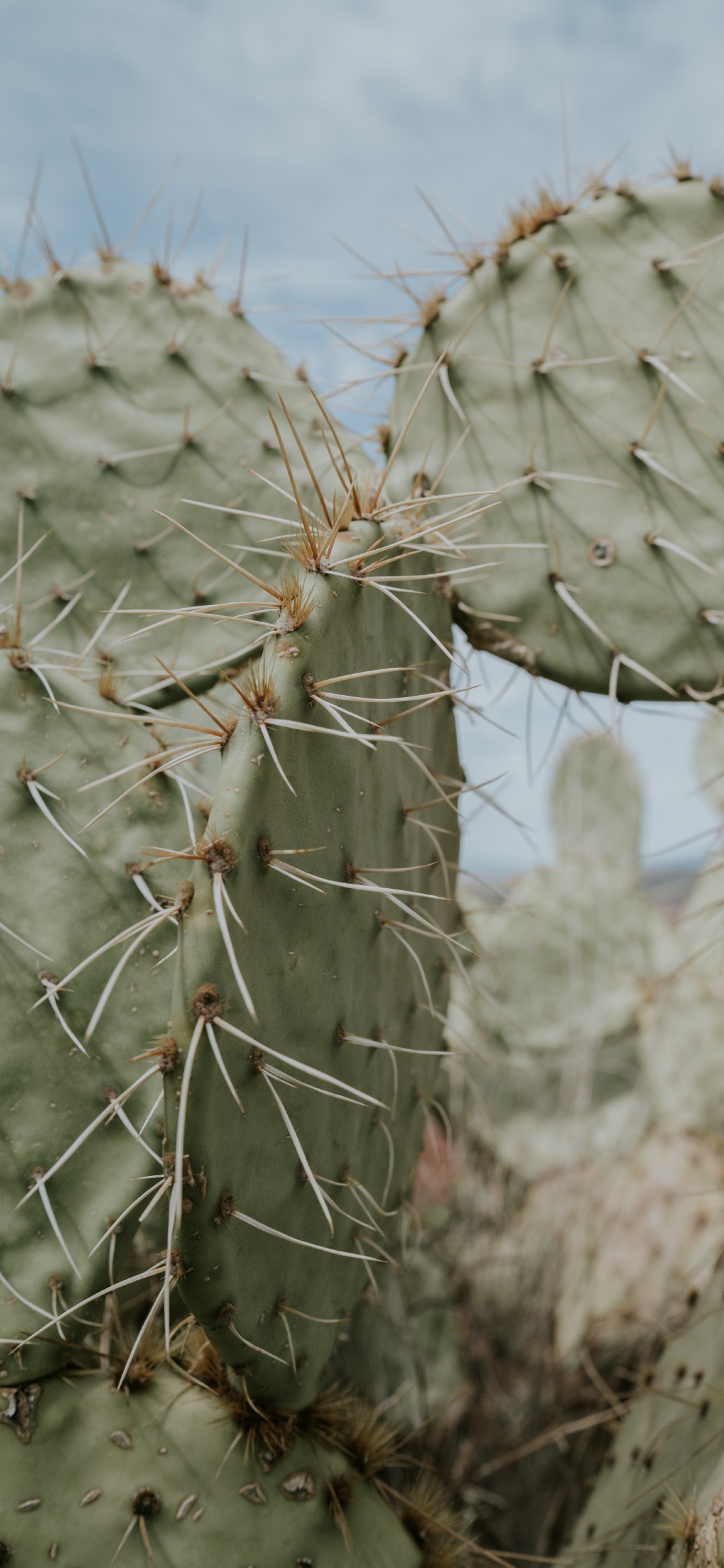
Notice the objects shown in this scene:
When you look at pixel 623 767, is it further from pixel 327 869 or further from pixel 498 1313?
pixel 327 869

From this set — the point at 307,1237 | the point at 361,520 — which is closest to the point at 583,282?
the point at 361,520

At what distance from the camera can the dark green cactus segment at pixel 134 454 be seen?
1253 mm

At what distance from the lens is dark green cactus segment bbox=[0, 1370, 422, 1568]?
2.63ft

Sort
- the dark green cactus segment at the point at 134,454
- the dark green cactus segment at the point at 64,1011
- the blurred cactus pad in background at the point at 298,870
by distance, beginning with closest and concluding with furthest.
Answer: the blurred cactus pad in background at the point at 298,870
the dark green cactus segment at the point at 64,1011
the dark green cactus segment at the point at 134,454

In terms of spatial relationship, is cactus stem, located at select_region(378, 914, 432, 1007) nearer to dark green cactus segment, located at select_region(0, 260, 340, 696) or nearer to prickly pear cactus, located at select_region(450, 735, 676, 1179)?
dark green cactus segment, located at select_region(0, 260, 340, 696)

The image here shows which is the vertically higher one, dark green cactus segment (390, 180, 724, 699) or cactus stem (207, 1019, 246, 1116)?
dark green cactus segment (390, 180, 724, 699)

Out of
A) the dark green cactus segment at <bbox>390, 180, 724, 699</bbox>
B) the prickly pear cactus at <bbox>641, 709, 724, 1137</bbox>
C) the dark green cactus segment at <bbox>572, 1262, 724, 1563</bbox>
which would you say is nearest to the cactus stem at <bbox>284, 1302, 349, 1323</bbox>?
the dark green cactus segment at <bbox>572, 1262, 724, 1563</bbox>

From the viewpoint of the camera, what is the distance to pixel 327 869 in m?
0.77

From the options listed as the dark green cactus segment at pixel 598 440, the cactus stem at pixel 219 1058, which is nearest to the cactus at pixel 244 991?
the cactus stem at pixel 219 1058

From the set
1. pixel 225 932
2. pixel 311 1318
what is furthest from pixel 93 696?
pixel 311 1318

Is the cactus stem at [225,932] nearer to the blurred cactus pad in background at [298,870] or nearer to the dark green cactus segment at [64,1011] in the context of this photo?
the blurred cactus pad in background at [298,870]

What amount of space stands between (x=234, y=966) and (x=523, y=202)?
40.1 inches

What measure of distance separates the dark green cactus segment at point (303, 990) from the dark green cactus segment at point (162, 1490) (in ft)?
0.25

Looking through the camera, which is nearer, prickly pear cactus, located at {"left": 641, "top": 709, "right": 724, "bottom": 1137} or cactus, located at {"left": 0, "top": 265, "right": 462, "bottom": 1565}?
cactus, located at {"left": 0, "top": 265, "right": 462, "bottom": 1565}
